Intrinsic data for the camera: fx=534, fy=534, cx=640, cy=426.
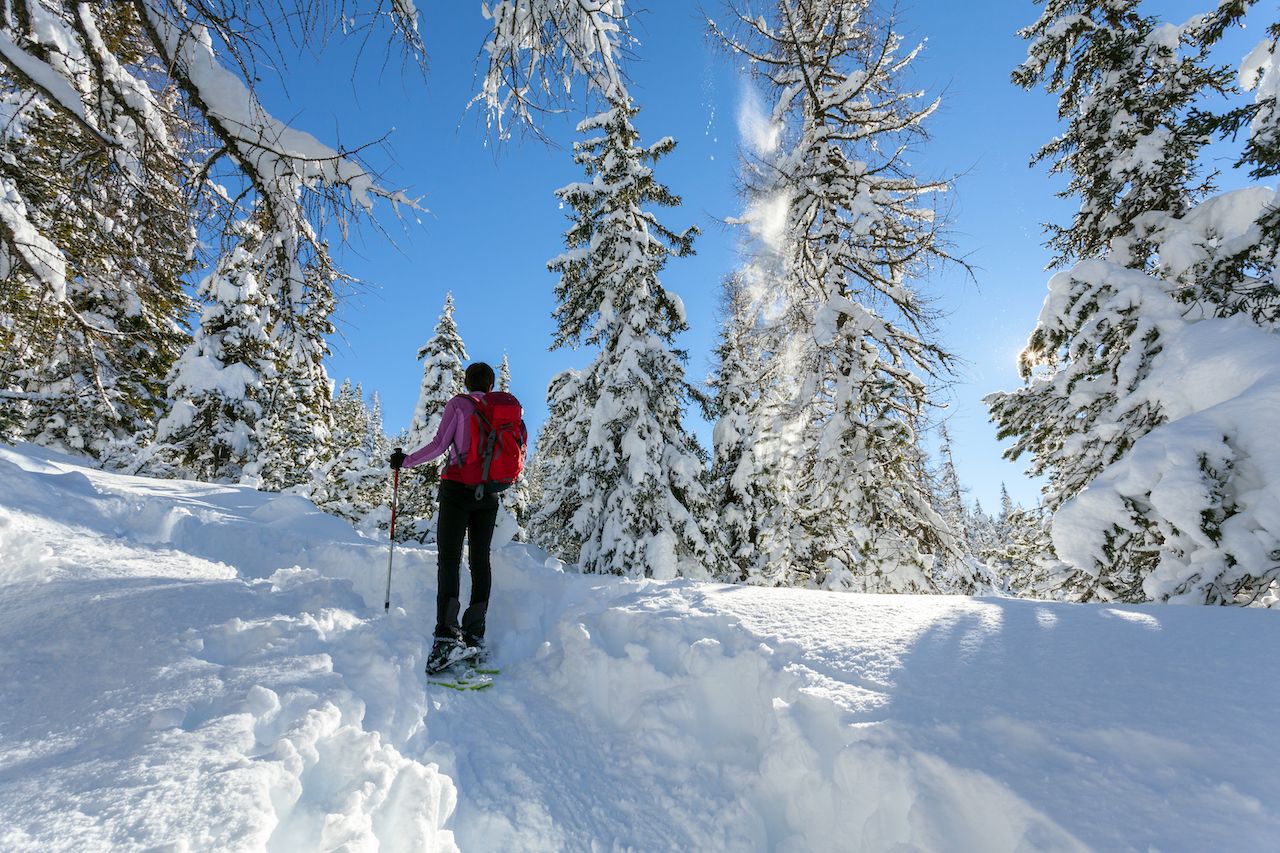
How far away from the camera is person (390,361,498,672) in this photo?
4379 mm

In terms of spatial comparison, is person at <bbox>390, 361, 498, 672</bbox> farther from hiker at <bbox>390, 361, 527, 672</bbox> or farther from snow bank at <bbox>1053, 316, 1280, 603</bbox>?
snow bank at <bbox>1053, 316, 1280, 603</bbox>

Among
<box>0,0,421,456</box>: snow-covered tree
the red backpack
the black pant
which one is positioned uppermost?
<box>0,0,421,456</box>: snow-covered tree

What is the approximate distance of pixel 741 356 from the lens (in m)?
18.2

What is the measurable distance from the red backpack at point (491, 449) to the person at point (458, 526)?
0.11 feet

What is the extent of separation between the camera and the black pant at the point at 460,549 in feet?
14.3

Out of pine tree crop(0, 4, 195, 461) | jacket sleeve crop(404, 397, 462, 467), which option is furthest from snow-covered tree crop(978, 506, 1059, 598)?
pine tree crop(0, 4, 195, 461)

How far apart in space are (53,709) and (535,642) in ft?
9.90

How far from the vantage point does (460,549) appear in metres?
4.55

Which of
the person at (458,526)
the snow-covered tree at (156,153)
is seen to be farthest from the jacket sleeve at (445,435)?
the snow-covered tree at (156,153)

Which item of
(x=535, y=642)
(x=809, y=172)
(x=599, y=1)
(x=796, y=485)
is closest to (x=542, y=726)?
(x=535, y=642)

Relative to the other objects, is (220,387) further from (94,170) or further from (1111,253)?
(1111,253)

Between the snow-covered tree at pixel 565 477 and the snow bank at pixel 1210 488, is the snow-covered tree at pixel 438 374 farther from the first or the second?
the snow bank at pixel 1210 488

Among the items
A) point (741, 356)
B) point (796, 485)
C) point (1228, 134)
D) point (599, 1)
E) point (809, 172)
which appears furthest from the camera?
point (741, 356)

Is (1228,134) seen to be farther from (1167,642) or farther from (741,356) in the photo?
(741,356)
